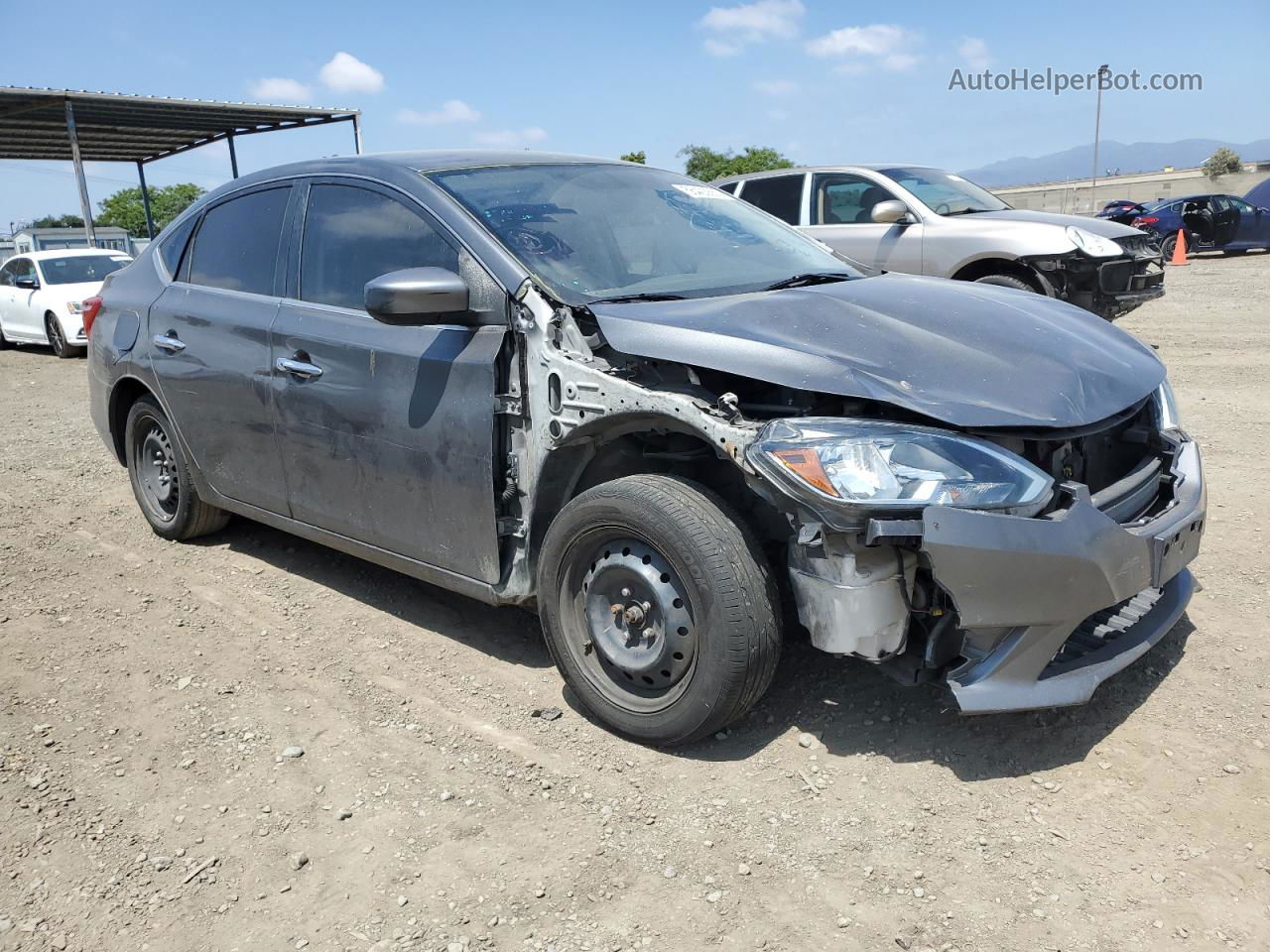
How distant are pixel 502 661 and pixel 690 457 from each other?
3.73ft

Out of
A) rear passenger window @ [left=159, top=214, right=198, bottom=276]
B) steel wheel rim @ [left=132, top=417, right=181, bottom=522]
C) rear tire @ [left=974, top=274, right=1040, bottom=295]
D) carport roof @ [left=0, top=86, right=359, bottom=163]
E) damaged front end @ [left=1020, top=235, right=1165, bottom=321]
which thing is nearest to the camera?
rear passenger window @ [left=159, top=214, right=198, bottom=276]

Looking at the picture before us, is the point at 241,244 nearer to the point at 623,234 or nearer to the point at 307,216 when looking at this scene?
the point at 307,216

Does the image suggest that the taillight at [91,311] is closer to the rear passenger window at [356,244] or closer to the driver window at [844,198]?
the rear passenger window at [356,244]

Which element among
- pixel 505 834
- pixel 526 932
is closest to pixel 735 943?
pixel 526 932

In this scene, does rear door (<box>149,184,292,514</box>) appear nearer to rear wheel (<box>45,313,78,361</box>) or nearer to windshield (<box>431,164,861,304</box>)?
windshield (<box>431,164,861,304</box>)

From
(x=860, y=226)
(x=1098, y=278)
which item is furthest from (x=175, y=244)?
(x=1098, y=278)

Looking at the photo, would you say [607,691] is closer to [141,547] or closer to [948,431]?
[948,431]

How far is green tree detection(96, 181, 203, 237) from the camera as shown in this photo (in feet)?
206

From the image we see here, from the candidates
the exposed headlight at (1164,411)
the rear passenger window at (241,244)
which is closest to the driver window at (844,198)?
the exposed headlight at (1164,411)

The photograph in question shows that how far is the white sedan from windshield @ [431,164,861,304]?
11595mm

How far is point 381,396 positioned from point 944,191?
26.2ft

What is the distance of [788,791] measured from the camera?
286 cm

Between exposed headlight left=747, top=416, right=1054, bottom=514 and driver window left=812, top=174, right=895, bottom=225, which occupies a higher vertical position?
driver window left=812, top=174, right=895, bottom=225

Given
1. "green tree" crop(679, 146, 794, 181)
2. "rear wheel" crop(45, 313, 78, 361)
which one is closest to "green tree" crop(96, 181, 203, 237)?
"green tree" crop(679, 146, 794, 181)
